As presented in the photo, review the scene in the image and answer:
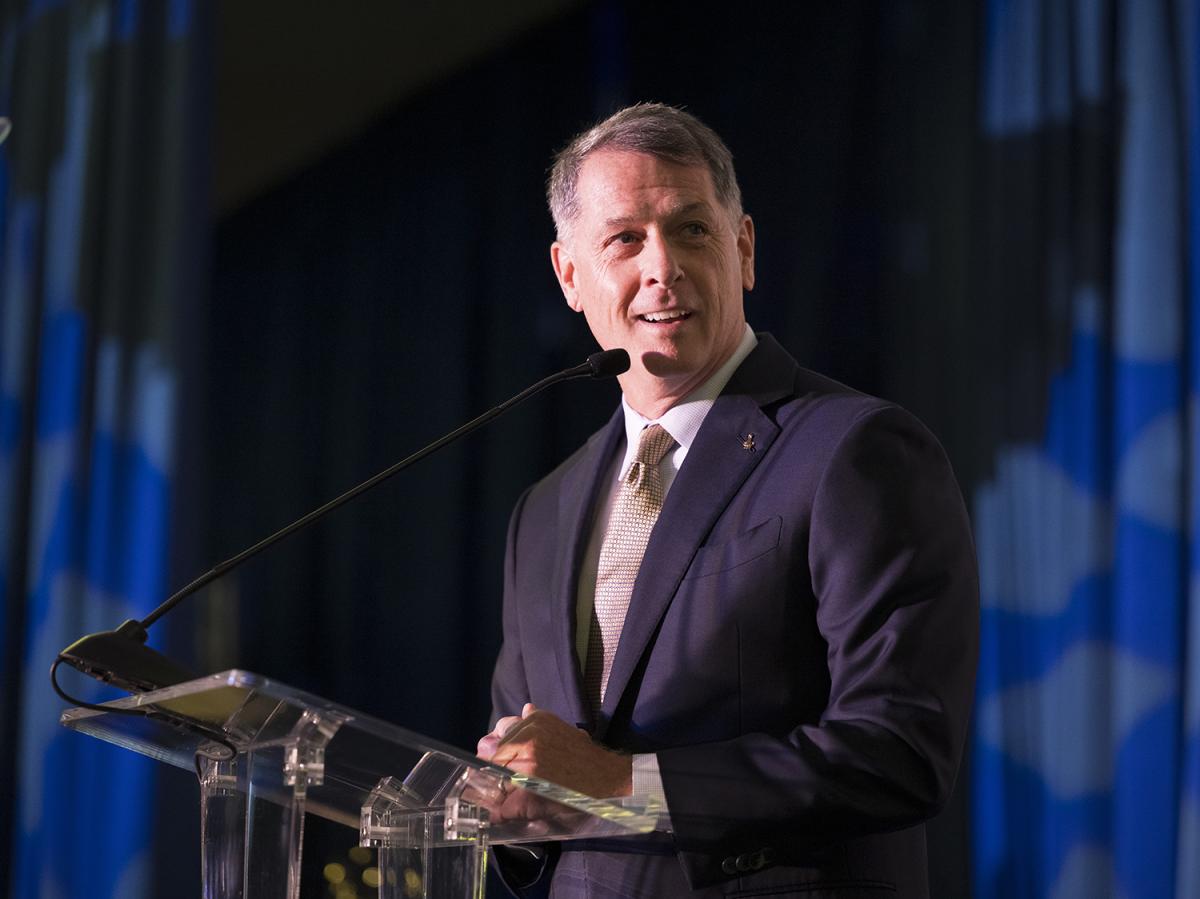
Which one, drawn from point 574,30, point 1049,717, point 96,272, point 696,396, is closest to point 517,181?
point 574,30

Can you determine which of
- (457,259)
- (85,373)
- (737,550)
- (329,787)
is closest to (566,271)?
(737,550)

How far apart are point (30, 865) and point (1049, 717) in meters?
2.34

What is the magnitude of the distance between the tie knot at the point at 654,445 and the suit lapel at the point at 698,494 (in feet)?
0.31

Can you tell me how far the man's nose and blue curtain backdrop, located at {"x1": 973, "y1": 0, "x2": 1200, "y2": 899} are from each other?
1.59m

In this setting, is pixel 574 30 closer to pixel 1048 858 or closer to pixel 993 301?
pixel 993 301

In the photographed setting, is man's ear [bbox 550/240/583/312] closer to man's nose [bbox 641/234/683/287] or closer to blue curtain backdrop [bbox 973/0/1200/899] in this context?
man's nose [bbox 641/234/683/287]

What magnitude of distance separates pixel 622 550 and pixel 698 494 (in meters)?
0.17

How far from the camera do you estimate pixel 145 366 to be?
351cm

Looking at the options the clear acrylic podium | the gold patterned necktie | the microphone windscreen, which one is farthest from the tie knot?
the clear acrylic podium

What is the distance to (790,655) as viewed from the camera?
5.48ft

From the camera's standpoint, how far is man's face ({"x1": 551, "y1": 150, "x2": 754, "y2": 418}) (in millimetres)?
1982

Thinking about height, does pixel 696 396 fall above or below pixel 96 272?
below

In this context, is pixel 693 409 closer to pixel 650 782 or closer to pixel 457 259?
pixel 650 782

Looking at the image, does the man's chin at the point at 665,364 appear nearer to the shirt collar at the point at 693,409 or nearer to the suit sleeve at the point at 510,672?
the shirt collar at the point at 693,409
